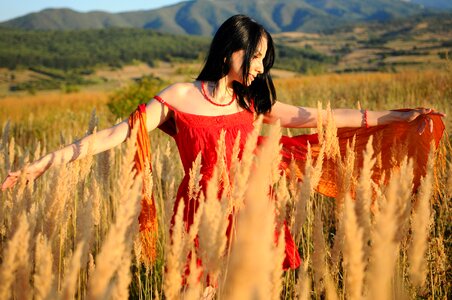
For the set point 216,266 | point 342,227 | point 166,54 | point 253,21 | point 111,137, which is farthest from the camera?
point 166,54

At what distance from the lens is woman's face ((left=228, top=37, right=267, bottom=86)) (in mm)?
2039

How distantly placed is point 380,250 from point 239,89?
181cm

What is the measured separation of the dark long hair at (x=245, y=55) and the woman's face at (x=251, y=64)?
0.06 feet

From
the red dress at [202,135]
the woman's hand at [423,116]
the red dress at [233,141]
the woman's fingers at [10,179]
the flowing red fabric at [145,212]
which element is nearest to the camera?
the woman's fingers at [10,179]

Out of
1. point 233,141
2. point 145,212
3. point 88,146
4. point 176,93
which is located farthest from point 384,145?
point 88,146

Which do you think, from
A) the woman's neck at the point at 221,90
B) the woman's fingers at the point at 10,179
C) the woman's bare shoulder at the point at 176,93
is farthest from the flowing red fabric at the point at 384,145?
the woman's fingers at the point at 10,179

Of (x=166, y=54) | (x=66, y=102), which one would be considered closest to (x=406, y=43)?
(x=166, y=54)

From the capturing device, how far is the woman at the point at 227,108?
6.89 ft

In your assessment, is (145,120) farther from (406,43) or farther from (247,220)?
(406,43)

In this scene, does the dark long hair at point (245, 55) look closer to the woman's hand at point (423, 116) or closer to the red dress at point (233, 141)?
the red dress at point (233, 141)

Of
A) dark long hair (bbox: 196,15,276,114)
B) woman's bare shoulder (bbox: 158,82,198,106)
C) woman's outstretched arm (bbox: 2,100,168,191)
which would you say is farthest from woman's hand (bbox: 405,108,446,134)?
woman's outstretched arm (bbox: 2,100,168,191)

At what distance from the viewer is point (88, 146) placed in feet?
4.77

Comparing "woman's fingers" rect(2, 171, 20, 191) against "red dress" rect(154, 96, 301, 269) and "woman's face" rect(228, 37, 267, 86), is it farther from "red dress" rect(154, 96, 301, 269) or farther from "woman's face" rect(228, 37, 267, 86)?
"woman's face" rect(228, 37, 267, 86)

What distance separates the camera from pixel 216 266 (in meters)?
0.86
